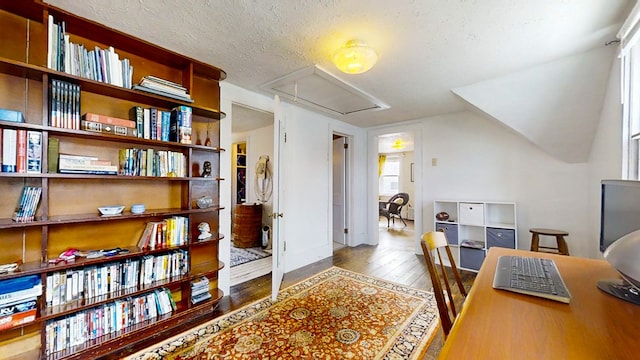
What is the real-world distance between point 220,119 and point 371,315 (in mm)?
2389

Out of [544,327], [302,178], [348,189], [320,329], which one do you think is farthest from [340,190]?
[544,327]

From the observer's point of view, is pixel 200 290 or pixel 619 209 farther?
pixel 200 290

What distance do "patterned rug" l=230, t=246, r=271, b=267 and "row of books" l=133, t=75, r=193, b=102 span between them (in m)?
2.33

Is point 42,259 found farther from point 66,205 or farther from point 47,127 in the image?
point 47,127

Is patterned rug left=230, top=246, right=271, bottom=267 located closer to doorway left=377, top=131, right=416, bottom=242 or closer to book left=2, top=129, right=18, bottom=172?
book left=2, top=129, right=18, bottom=172

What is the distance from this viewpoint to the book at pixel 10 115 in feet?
4.59

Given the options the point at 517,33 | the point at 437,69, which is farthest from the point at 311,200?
the point at 517,33

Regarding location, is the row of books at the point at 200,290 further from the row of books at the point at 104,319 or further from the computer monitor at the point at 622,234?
the computer monitor at the point at 622,234

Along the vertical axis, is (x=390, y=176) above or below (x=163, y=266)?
above

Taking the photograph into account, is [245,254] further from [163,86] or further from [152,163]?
[163,86]

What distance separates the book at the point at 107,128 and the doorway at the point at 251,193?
1696 mm

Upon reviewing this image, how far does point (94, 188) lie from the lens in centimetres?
184

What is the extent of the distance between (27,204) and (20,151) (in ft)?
1.07

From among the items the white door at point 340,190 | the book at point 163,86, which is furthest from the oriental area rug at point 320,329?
the white door at point 340,190
